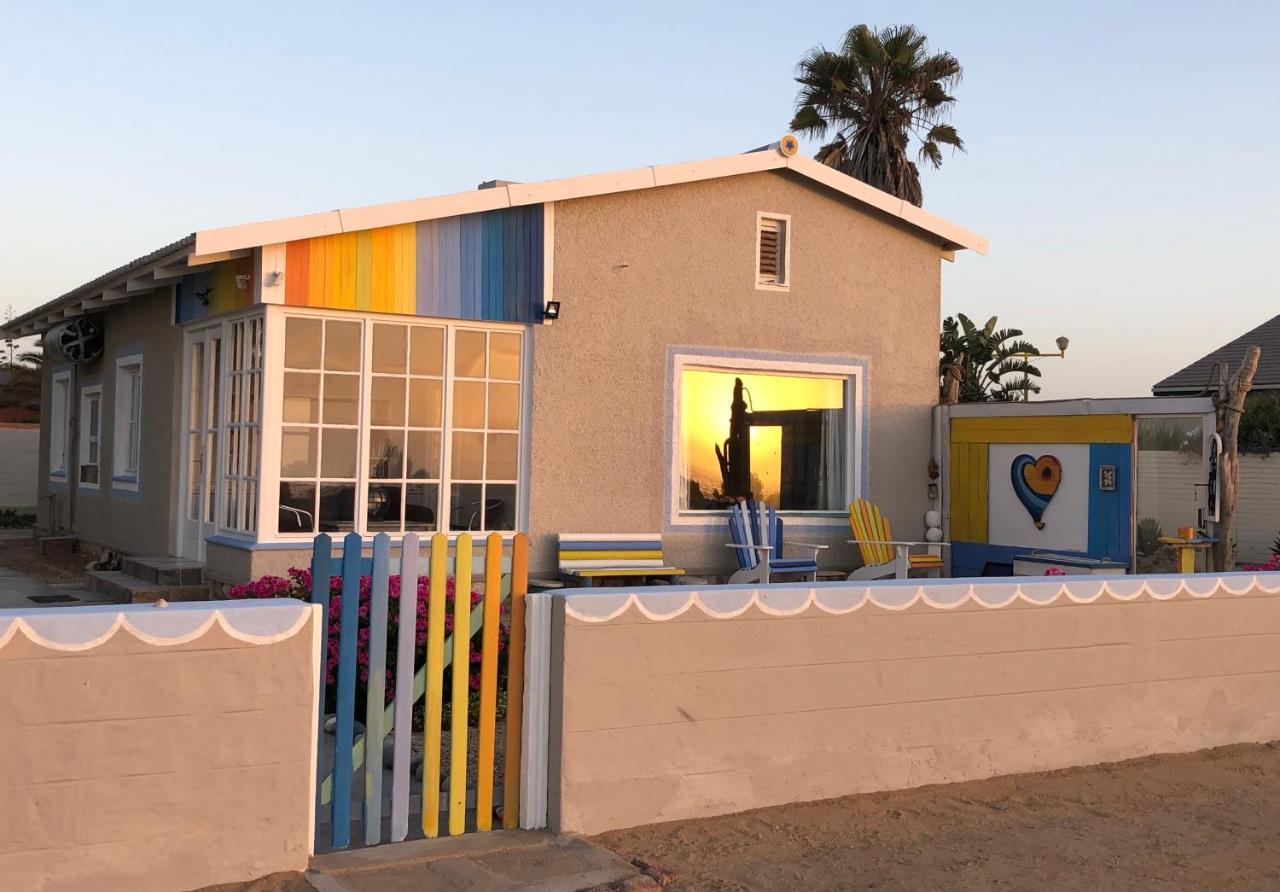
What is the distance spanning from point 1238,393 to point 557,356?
18.7ft

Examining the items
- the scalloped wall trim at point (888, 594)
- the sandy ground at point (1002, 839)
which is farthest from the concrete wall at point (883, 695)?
the sandy ground at point (1002, 839)

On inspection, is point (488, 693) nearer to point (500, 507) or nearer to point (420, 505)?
point (420, 505)

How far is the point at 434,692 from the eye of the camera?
16.8ft

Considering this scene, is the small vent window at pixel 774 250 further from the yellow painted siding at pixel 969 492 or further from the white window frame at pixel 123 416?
the white window frame at pixel 123 416

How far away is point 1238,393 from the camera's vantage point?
10758 millimetres

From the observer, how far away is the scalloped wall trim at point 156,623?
4.30 meters

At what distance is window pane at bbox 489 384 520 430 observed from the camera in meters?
10.6

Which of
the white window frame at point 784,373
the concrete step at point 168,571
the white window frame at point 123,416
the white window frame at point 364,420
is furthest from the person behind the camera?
the white window frame at point 123,416

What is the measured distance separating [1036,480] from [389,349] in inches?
242

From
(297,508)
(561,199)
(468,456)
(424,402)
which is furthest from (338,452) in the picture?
(561,199)

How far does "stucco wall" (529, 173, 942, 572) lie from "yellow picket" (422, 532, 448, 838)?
5555 millimetres

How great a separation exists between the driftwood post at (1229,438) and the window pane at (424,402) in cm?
651

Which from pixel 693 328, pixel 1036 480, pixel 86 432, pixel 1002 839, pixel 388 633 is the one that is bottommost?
pixel 1002 839

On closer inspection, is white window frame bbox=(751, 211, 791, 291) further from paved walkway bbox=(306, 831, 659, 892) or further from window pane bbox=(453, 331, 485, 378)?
paved walkway bbox=(306, 831, 659, 892)
